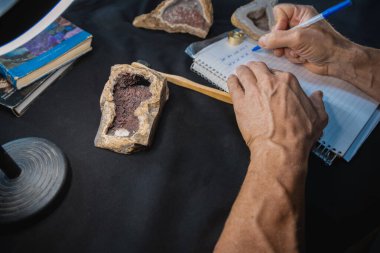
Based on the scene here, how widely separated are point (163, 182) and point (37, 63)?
2.23 ft

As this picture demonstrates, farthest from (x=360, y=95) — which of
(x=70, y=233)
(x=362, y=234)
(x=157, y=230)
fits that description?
(x=70, y=233)

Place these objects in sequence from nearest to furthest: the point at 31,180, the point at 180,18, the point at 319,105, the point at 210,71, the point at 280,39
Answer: the point at 31,180, the point at 319,105, the point at 280,39, the point at 210,71, the point at 180,18

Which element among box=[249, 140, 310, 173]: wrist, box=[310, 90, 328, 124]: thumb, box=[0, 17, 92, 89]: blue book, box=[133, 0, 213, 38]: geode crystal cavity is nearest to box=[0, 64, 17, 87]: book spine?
box=[0, 17, 92, 89]: blue book

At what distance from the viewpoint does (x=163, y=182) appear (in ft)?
3.30

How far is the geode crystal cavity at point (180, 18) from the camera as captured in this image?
1.47 meters

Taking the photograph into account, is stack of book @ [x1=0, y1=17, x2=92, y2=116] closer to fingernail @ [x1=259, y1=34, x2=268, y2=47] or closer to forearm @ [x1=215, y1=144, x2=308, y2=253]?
fingernail @ [x1=259, y1=34, x2=268, y2=47]

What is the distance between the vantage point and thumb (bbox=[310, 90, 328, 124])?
102cm

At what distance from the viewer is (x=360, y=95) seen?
1.19m

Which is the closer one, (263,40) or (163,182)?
(163,182)

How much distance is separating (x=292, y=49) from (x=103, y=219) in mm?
972

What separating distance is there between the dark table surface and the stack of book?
5 cm

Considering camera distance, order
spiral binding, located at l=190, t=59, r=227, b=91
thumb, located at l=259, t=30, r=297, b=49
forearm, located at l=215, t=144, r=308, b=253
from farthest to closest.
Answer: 1. spiral binding, located at l=190, t=59, r=227, b=91
2. thumb, located at l=259, t=30, r=297, b=49
3. forearm, located at l=215, t=144, r=308, b=253

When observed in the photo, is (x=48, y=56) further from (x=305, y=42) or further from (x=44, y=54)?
(x=305, y=42)

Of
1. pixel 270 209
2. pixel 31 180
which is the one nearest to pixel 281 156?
pixel 270 209
